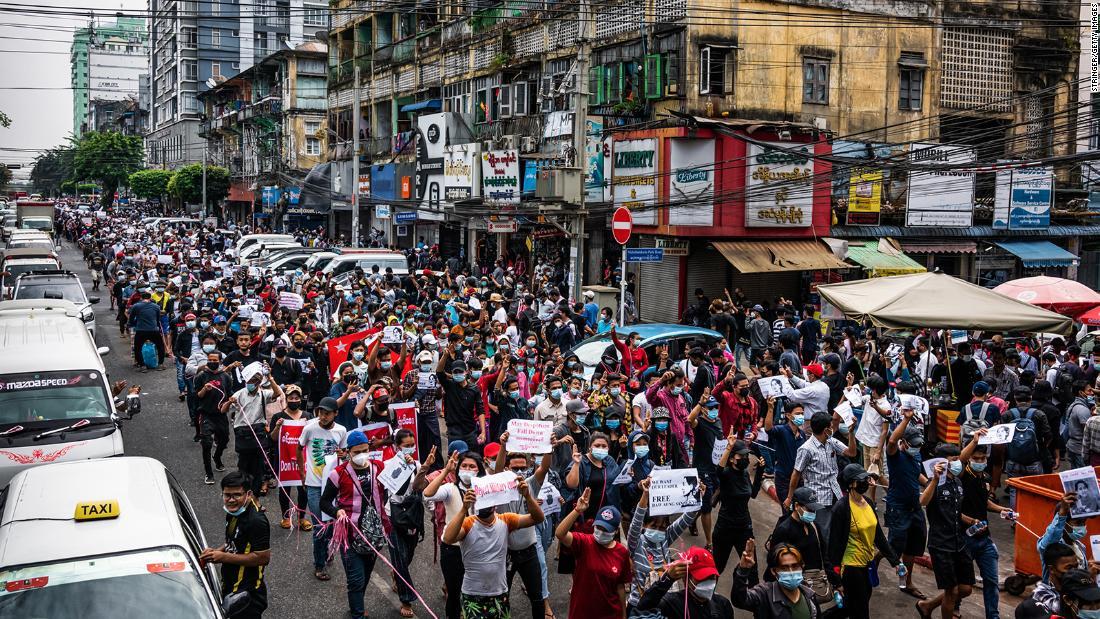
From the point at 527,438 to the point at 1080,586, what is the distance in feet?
12.5

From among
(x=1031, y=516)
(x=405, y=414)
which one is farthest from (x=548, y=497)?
(x=1031, y=516)

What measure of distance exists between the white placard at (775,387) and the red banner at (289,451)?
4849 millimetres

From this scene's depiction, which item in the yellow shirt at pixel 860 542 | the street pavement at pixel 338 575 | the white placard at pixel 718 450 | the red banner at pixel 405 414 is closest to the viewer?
the yellow shirt at pixel 860 542

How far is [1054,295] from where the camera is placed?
50.3 feet

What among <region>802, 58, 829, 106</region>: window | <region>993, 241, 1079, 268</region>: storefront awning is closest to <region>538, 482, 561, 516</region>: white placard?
<region>802, 58, 829, 106</region>: window

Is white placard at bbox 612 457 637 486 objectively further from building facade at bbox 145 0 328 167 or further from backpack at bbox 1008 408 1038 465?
building facade at bbox 145 0 328 167

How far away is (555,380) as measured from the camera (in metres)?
10.1

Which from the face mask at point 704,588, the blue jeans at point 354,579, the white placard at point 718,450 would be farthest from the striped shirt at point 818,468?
the blue jeans at point 354,579

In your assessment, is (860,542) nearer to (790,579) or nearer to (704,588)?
(790,579)

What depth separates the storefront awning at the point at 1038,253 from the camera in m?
28.0

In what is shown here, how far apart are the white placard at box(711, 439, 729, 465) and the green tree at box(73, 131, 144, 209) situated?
299 ft

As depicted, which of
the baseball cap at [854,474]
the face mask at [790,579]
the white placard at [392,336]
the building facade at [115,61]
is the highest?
the building facade at [115,61]

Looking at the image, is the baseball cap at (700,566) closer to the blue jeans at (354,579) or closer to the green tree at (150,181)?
the blue jeans at (354,579)

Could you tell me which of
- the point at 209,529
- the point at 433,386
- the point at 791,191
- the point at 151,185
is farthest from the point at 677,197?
the point at 151,185
